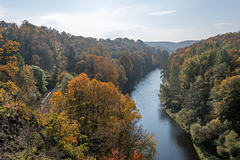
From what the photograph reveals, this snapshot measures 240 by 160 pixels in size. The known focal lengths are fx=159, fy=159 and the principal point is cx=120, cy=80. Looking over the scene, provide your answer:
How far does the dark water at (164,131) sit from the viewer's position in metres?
27.5

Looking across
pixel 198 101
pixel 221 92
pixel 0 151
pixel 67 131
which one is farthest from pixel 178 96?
pixel 0 151

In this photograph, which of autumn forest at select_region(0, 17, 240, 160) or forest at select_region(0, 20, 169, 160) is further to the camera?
autumn forest at select_region(0, 17, 240, 160)

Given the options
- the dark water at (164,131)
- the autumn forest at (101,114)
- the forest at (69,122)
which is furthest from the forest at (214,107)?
the forest at (69,122)

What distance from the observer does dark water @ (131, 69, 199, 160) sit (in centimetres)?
2752

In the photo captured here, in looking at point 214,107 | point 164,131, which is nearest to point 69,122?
point 164,131

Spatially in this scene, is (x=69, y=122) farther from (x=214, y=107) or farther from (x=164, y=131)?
(x=214, y=107)

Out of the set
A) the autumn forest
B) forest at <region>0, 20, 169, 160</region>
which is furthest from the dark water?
forest at <region>0, 20, 169, 160</region>

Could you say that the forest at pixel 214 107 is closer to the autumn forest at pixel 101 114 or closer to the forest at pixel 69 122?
the autumn forest at pixel 101 114

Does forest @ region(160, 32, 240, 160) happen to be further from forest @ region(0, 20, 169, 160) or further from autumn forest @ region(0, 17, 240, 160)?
forest @ region(0, 20, 169, 160)

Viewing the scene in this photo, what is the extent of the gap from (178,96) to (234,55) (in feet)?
52.9

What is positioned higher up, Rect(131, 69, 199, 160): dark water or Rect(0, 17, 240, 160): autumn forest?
Rect(0, 17, 240, 160): autumn forest

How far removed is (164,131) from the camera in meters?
34.8

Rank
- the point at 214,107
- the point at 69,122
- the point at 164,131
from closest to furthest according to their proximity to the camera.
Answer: the point at 69,122 → the point at 214,107 → the point at 164,131

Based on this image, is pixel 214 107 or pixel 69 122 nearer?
pixel 69 122
